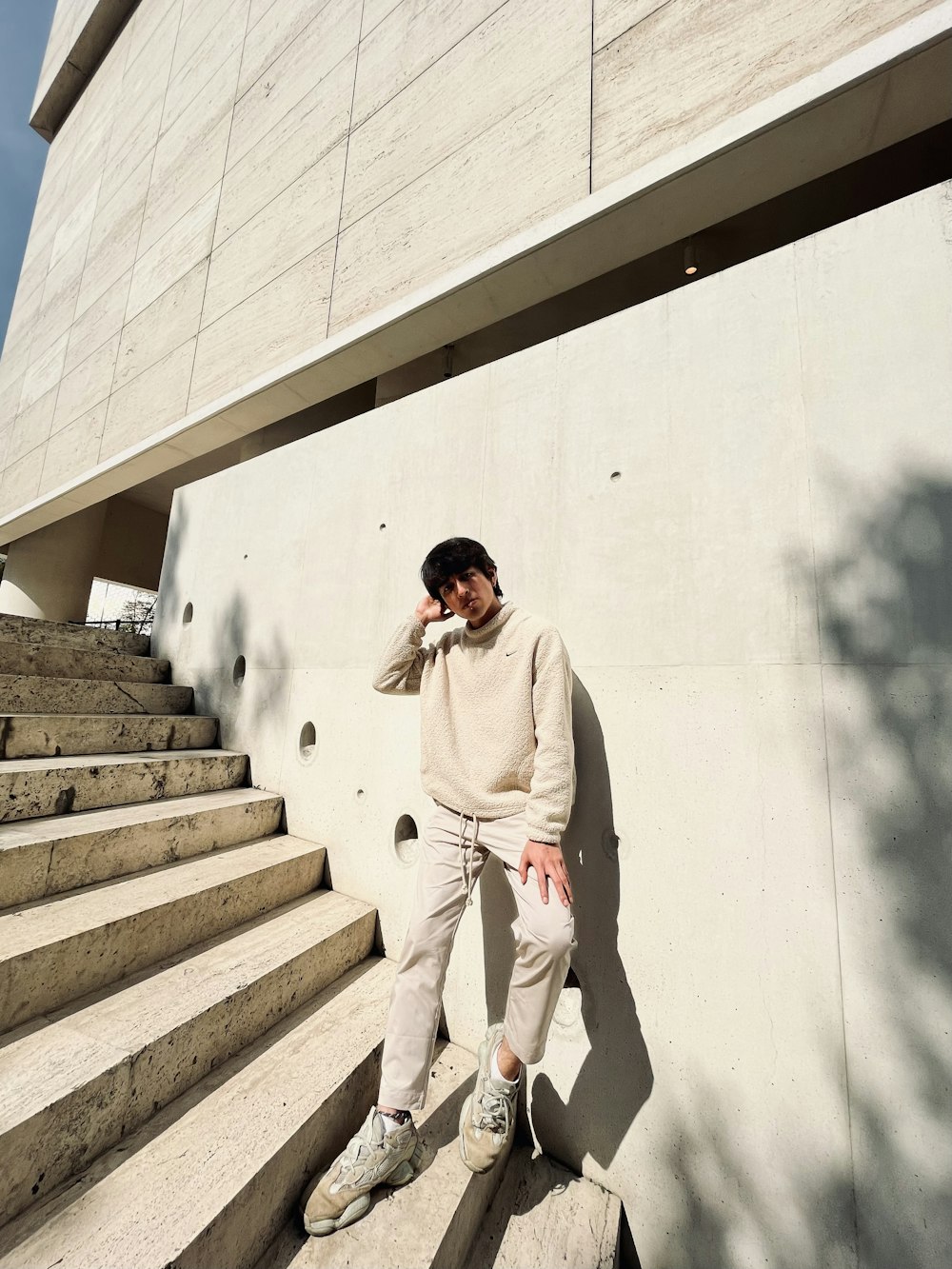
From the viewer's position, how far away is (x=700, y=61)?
2.42 meters

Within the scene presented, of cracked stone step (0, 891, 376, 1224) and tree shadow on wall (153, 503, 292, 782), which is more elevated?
tree shadow on wall (153, 503, 292, 782)

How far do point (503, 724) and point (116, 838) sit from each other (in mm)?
1621

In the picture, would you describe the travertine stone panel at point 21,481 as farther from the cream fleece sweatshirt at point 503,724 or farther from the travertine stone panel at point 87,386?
the cream fleece sweatshirt at point 503,724

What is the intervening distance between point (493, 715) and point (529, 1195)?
150 centimetres

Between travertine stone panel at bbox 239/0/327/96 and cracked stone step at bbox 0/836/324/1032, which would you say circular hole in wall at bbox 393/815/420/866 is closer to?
cracked stone step at bbox 0/836/324/1032

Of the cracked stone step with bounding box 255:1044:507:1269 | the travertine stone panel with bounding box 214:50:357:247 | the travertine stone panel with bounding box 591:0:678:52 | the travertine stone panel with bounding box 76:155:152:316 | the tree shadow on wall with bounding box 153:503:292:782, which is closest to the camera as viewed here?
the cracked stone step with bounding box 255:1044:507:1269

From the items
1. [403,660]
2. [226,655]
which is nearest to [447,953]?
[403,660]

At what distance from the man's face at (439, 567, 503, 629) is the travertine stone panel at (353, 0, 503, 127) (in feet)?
13.7

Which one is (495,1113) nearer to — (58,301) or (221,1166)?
(221,1166)

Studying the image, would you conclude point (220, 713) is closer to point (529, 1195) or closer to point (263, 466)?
point (263, 466)

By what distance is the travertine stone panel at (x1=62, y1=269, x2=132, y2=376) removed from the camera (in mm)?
6395

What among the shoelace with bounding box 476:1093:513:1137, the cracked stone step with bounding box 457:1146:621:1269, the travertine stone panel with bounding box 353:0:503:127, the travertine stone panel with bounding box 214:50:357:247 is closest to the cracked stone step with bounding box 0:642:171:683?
the shoelace with bounding box 476:1093:513:1137

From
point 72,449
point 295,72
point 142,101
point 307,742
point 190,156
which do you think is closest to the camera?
point 307,742

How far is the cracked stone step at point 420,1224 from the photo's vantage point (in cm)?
123
